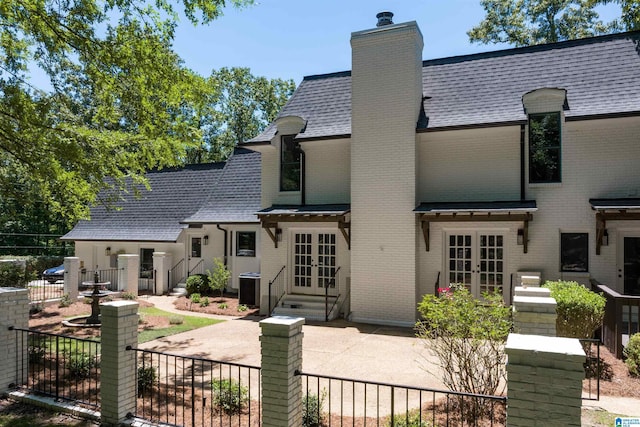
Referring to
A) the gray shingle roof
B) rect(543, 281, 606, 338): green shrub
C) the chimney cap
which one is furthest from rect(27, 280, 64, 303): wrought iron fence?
rect(543, 281, 606, 338): green shrub

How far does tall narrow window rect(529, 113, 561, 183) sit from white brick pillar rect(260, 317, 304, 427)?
10.3m

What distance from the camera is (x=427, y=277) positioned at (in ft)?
44.4

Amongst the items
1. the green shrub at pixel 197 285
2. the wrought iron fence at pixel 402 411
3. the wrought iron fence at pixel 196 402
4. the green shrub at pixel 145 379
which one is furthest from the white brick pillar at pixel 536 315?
the green shrub at pixel 197 285

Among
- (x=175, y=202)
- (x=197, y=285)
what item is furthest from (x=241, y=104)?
(x=197, y=285)

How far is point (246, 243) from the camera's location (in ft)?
66.2

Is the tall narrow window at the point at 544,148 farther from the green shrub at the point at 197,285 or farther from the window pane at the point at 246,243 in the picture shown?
the green shrub at the point at 197,285

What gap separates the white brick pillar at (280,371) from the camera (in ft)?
16.7

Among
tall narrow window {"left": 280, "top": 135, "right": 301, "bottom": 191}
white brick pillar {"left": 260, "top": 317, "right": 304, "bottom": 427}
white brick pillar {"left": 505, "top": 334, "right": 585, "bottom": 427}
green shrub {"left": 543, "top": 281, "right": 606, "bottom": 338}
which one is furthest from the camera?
tall narrow window {"left": 280, "top": 135, "right": 301, "bottom": 191}

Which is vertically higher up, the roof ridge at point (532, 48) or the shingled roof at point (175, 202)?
the roof ridge at point (532, 48)

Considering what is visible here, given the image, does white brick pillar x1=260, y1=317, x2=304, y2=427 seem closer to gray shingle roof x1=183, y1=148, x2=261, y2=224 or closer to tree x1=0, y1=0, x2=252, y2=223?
tree x1=0, y1=0, x2=252, y2=223

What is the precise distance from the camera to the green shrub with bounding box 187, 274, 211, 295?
19.1 meters

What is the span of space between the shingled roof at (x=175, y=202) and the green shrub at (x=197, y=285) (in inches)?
113

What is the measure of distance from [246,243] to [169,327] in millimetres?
7678

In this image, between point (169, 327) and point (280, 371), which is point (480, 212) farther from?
point (169, 327)
